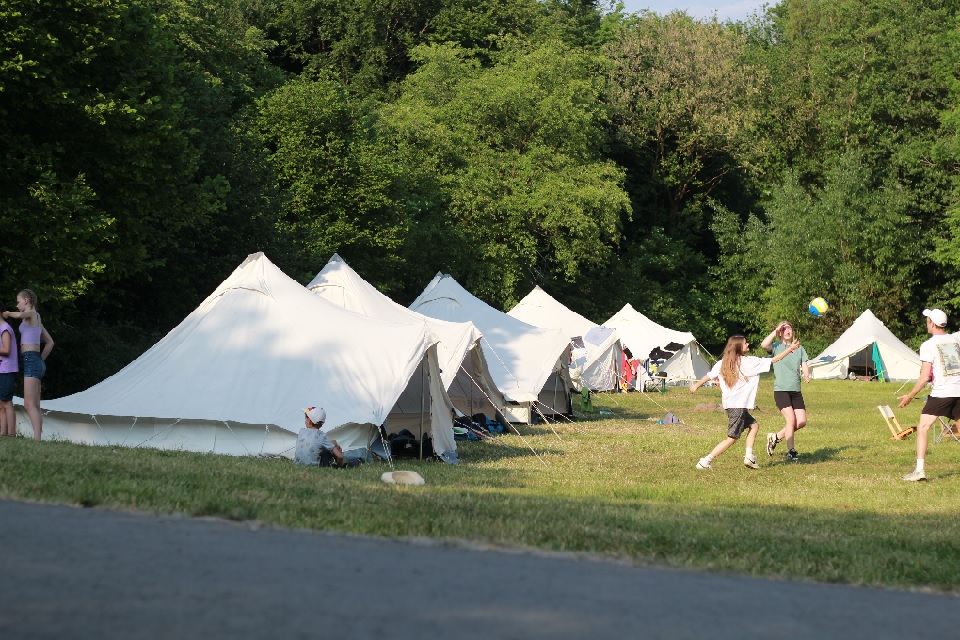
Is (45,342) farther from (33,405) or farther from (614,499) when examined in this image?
(614,499)

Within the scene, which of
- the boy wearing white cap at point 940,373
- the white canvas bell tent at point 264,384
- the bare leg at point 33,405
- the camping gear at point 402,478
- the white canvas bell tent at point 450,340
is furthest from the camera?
the white canvas bell tent at point 450,340

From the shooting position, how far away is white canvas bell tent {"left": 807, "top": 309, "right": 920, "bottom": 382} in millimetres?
45688

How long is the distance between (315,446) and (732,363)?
528 centimetres

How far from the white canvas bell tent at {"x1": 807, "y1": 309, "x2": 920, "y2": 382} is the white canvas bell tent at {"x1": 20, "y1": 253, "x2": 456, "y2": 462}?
31436 mm

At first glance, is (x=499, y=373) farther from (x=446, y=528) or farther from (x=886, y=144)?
(x=886, y=144)

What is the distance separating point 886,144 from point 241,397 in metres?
46.4

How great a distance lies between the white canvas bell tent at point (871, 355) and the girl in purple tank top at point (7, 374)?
36.4 m

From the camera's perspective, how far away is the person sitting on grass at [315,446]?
1376cm

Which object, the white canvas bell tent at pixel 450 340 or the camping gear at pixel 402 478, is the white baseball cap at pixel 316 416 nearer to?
the camping gear at pixel 402 478

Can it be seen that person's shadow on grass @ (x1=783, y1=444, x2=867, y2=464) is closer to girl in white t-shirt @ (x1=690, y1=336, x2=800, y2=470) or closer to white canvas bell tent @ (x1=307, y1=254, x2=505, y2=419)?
girl in white t-shirt @ (x1=690, y1=336, x2=800, y2=470)

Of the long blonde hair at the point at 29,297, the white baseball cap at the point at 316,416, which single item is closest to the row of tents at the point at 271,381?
the white baseball cap at the point at 316,416

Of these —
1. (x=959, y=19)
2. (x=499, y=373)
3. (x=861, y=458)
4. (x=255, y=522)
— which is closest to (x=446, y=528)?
(x=255, y=522)

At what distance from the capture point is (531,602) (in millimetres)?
5207

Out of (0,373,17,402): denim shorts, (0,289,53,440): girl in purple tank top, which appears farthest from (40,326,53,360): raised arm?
(0,373,17,402): denim shorts
